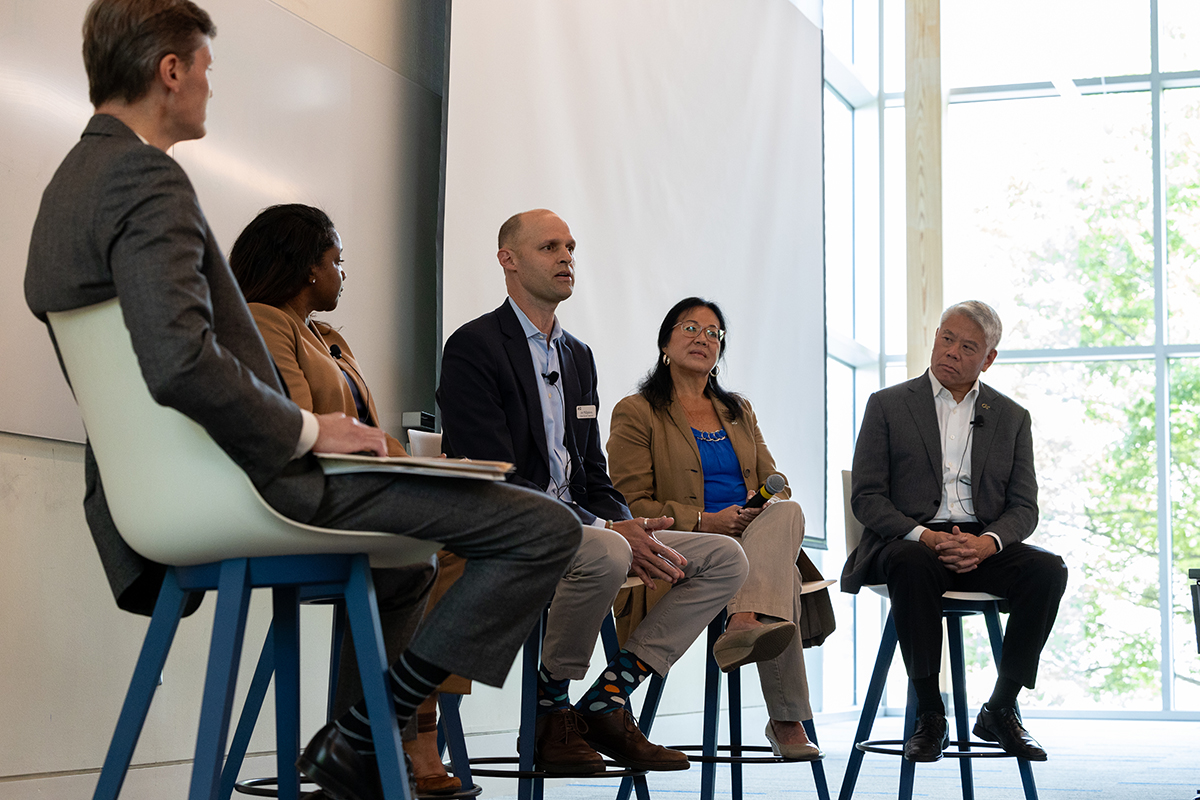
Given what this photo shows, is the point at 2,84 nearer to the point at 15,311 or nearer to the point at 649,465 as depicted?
the point at 15,311

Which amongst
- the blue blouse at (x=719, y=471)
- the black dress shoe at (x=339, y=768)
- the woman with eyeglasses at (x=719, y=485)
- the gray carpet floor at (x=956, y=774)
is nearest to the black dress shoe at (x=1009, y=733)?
the woman with eyeglasses at (x=719, y=485)

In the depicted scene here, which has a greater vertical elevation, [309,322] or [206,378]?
[309,322]

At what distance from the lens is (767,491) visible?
3100mm

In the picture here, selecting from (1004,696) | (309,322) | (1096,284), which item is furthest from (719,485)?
(1096,284)

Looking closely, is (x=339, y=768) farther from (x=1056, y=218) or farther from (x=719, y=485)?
(x=1056, y=218)

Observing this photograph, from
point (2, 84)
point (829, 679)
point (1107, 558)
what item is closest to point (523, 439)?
point (2, 84)

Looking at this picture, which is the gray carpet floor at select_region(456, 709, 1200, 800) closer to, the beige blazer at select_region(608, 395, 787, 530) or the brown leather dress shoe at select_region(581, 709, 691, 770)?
the beige blazer at select_region(608, 395, 787, 530)

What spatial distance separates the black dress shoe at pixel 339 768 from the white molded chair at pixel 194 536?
0.38 feet

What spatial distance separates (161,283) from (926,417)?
2.88m

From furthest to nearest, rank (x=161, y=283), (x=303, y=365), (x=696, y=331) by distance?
(x=696, y=331), (x=303, y=365), (x=161, y=283)

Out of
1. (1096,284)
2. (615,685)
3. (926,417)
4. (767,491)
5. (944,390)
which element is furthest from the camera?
(1096,284)

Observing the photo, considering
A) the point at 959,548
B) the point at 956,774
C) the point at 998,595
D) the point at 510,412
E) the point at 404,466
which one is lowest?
the point at 956,774

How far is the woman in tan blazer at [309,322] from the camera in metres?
2.25

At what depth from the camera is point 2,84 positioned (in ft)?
8.24
